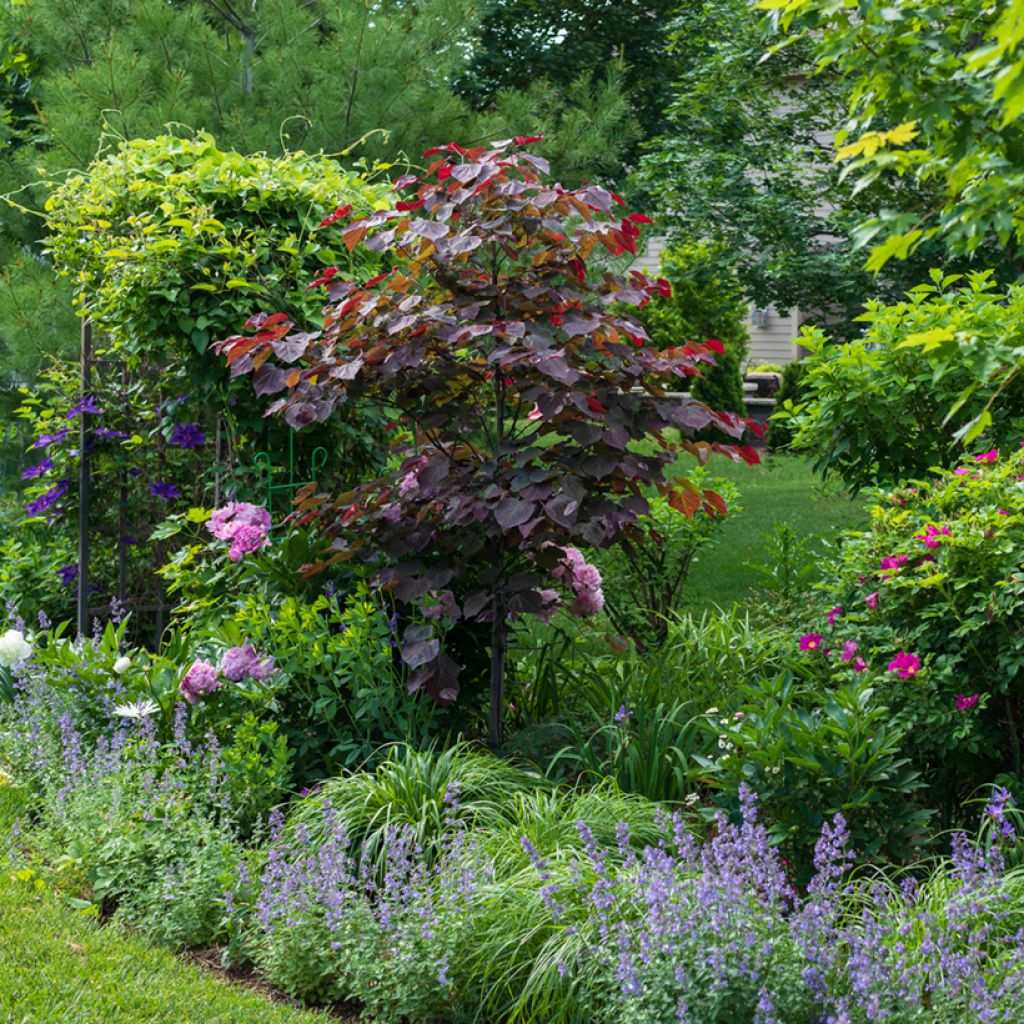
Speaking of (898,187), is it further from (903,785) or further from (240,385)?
(903,785)

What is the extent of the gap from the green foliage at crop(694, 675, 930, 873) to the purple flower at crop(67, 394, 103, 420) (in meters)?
3.61

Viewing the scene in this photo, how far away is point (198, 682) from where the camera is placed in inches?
164

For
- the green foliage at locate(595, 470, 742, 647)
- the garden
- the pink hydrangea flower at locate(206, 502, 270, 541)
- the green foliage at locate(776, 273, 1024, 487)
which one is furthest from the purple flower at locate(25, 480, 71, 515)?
the green foliage at locate(776, 273, 1024, 487)

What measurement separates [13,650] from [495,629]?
Answer: 1977mm

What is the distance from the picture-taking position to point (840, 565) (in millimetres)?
4461

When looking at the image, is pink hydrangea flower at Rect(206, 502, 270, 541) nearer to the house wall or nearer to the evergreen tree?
the evergreen tree

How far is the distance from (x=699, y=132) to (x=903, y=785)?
6793mm

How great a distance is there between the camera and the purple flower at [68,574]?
6.26 metres

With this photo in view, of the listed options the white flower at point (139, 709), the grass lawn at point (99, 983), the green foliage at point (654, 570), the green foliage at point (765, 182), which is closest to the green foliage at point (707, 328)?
the green foliage at point (765, 182)

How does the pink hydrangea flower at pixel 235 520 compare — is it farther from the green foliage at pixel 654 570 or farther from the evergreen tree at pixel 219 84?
the evergreen tree at pixel 219 84

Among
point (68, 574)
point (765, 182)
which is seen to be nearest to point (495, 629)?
point (68, 574)

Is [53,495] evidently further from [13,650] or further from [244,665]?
[244,665]

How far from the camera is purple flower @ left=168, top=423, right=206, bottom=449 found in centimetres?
582

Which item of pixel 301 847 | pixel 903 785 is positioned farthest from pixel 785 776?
pixel 301 847
